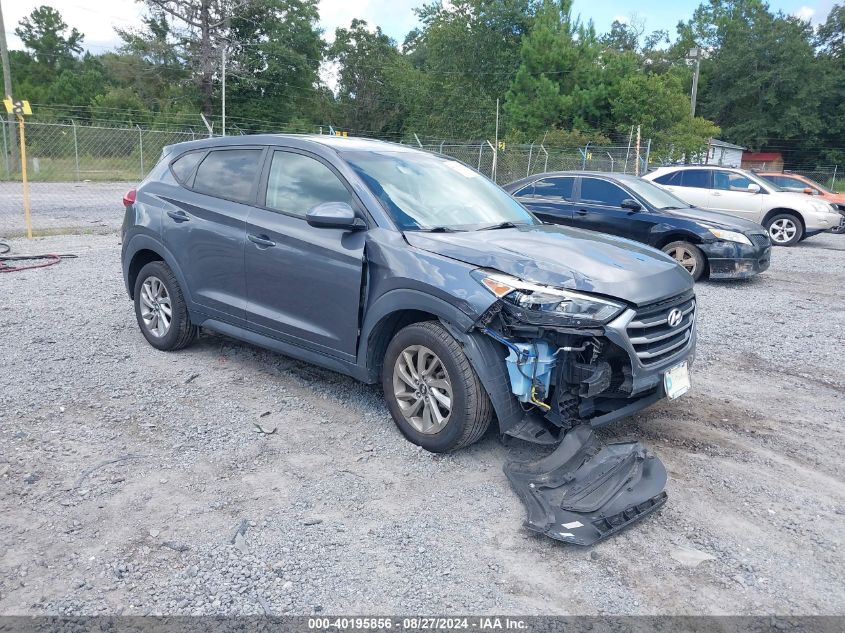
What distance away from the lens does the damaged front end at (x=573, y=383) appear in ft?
11.5

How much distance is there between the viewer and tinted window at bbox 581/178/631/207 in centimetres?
999

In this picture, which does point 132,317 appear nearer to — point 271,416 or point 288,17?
point 271,416

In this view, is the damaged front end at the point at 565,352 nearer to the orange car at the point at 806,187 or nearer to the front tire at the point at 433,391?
the front tire at the point at 433,391

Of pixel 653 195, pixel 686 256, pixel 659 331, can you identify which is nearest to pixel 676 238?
pixel 686 256

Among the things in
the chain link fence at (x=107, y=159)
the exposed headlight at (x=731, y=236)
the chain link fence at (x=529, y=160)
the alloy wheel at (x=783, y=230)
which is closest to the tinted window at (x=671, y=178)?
the alloy wheel at (x=783, y=230)

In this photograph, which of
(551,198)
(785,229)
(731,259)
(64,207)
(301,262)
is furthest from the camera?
(64,207)

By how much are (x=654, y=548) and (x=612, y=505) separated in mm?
264

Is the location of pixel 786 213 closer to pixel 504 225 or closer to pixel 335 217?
pixel 504 225

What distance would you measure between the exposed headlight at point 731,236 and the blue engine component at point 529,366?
22.3 ft

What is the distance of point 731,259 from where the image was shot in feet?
30.9

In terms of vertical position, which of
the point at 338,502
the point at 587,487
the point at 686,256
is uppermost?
the point at 686,256

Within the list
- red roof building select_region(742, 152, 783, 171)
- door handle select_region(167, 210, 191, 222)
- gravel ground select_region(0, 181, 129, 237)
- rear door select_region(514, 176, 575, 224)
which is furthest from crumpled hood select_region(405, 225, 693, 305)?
red roof building select_region(742, 152, 783, 171)

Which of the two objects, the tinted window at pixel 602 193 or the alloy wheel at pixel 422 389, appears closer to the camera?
the alloy wheel at pixel 422 389

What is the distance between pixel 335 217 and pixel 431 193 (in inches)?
34.2
